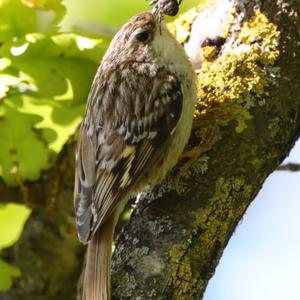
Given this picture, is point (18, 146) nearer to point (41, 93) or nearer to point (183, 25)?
point (41, 93)

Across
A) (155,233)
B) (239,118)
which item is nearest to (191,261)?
(155,233)

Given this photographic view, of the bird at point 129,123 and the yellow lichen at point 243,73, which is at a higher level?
the yellow lichen at point 243,73

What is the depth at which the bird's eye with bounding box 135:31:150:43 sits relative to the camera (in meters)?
2.85

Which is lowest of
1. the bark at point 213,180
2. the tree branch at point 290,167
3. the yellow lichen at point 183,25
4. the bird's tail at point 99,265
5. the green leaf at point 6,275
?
the green leaf at point 6,275

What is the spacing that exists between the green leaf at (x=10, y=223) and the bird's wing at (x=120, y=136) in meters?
0.22

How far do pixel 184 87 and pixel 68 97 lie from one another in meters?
0.35

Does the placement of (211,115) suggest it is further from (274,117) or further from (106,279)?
(106,279)

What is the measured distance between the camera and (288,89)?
98.3 inches

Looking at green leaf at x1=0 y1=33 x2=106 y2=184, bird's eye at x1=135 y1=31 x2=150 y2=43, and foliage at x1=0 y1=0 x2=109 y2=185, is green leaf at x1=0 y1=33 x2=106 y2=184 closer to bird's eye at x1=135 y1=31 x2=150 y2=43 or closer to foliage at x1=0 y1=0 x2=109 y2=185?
foliage at x1=0 y1=0 x2=109 y2=185

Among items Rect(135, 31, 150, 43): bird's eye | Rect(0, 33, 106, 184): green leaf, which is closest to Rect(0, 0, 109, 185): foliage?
Rect(0, 33, 106, 184): green leaf

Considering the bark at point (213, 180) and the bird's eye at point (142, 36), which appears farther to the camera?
the bird's eye at point (142, 36)

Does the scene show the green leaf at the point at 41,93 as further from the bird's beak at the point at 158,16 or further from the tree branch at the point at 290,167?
the tree branch at the point at 290,167

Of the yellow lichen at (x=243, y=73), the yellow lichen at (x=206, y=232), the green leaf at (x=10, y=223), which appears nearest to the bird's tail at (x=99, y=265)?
the yellow lichen at (x=206, y=232)

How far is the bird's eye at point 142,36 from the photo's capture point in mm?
2850
